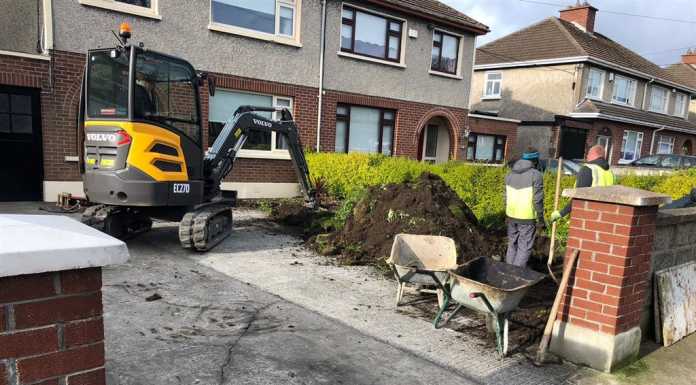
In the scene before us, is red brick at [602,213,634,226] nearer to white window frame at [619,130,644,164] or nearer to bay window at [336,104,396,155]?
bay window at [336,104,396,155]

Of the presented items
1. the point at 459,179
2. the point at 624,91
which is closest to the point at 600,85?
the point at 624,91

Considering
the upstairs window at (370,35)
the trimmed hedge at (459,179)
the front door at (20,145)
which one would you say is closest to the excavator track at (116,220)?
the front door at (20,145)

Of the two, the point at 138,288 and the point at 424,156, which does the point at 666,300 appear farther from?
the point at 424,156

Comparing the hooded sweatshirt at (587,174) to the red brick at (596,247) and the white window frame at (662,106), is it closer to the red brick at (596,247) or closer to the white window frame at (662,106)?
the red brick at (596,247)

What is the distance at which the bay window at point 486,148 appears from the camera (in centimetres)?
1997

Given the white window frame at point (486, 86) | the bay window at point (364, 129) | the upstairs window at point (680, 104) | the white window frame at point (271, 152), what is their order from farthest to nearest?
the upstairs window at point (680, 104), the white window frame at point (486, 86), the bay window at point (364, 129), the white window frame at point (271, 152)

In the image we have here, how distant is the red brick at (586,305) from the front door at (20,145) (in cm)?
1071

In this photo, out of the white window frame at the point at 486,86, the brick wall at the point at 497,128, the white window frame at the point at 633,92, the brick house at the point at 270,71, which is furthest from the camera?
the white window frame at the point at 486,86

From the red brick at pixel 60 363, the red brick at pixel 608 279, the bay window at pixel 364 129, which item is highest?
the bay window at pixel 364 129

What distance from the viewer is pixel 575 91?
77.3ft

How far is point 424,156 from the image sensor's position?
18.3 metres

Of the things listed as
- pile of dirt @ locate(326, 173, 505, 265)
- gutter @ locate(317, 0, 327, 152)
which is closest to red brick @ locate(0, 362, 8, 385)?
pile of dirt @ locate(326, 173, 505, 265)

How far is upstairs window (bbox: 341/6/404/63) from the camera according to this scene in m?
14.6

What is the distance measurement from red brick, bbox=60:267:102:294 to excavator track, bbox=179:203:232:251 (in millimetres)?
5454
